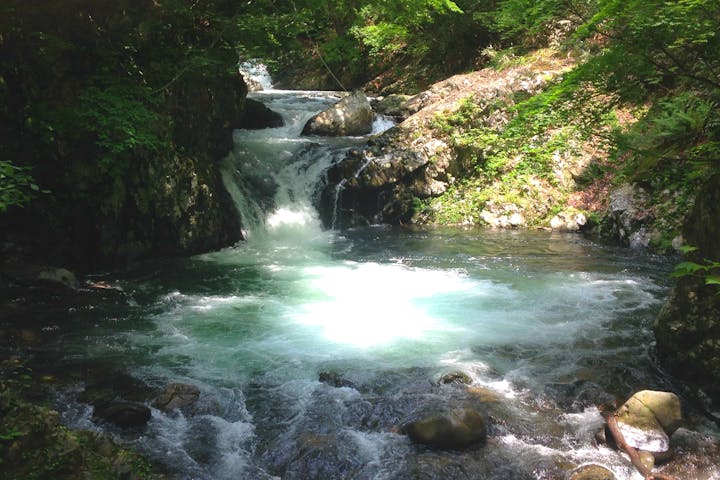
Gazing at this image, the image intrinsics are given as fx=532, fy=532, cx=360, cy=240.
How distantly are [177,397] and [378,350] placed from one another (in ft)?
8.07

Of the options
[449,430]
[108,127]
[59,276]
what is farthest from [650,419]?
[59,276]

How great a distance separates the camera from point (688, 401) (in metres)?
5.27

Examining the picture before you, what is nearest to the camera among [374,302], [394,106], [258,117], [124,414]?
[124,414]

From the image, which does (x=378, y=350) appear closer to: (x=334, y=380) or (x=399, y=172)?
(x=334, y=380)

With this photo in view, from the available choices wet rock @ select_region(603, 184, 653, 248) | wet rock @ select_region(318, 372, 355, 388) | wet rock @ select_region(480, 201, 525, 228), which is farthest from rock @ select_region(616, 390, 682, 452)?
wet rock @ select_region(480, 201, 525, 228)

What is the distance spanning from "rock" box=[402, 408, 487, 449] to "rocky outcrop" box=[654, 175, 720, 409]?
2.33 m

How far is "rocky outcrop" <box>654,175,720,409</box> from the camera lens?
16.9 ft

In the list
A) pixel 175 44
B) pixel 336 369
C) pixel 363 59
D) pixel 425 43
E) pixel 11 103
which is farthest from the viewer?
pixel 363 59

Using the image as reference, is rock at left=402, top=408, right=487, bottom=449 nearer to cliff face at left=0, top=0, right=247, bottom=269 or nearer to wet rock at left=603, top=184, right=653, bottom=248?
cliff face at left=0, top=0, right=247, bottom=269

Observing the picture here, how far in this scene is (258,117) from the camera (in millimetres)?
16906

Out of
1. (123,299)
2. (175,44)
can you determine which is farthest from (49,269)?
(175,44)

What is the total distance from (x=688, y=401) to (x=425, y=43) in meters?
18.8

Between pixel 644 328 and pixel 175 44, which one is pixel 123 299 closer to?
pixel 175 44

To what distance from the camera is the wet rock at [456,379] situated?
5.77m
